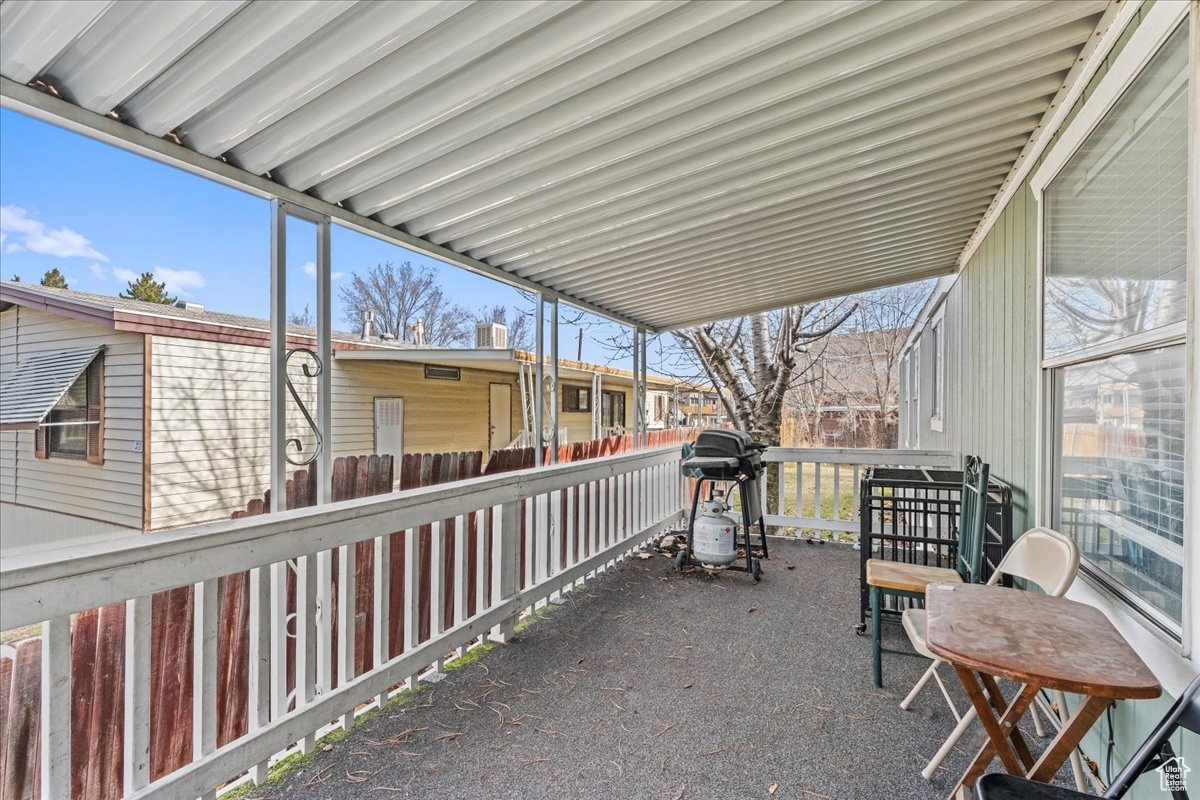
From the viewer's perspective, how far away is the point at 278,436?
2184 millimetres

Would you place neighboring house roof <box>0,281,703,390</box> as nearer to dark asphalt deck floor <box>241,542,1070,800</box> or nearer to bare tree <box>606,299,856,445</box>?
dark asphalt deck floor <box>241,542,1070,800</box>

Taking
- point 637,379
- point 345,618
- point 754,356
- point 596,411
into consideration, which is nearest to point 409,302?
point 596,411

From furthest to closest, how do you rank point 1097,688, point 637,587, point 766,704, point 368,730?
1. point 637,587
2. point 766,704
3. point 368,730
4. point 1097,688

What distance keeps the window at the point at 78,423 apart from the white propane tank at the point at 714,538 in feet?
13.2

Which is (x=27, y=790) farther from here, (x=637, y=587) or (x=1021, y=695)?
(x=637, y=587)

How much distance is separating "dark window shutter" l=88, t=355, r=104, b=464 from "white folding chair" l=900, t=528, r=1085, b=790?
4693 millimetres

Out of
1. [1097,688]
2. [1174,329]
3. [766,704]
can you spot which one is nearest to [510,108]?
[1174,329]

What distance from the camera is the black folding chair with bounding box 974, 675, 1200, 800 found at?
1139 millimetres

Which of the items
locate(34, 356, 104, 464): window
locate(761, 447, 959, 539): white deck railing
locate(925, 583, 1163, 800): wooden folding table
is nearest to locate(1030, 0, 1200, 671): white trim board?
locate(925, 583, 1163, 800): wooden folding table

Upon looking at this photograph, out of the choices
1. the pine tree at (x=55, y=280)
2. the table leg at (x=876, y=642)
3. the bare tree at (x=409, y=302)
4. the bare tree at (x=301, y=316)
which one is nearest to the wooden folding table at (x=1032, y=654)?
the table leg at (x=876, y=642)

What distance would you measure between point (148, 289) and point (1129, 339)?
18.5ft

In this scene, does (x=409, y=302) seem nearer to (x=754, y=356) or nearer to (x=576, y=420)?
(x=576, y=420)

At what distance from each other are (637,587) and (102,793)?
10.5ft

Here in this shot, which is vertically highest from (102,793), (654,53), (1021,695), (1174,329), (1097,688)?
(654,53)
